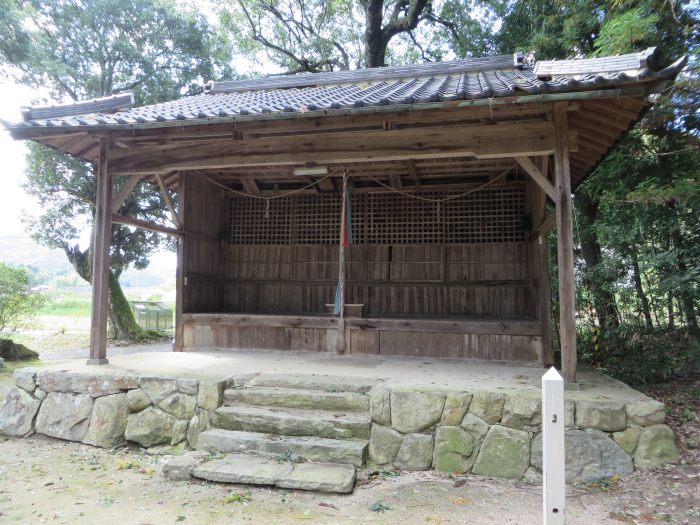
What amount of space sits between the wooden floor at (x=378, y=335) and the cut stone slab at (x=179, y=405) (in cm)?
227

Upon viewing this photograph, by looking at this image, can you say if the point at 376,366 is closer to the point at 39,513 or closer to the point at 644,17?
the point at 39,513

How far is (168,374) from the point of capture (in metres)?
4.91

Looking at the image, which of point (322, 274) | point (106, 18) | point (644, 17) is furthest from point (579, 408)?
point (106, 18)

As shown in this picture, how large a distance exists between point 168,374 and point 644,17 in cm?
817

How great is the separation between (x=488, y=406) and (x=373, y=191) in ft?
16.2

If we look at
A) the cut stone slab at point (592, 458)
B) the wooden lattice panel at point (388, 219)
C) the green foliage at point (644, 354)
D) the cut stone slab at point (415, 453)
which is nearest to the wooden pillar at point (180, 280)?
the wooden lattice panel at point (388, 219)

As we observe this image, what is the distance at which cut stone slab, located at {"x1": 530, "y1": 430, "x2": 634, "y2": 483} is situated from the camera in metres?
3.69

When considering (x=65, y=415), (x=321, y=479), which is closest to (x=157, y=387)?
(x=65, y=415)

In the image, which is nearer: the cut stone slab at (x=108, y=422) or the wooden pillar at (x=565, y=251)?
the wooden pillar at (x=565, y=251)

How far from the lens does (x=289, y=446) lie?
13.0 ft

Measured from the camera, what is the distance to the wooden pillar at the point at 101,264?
17.7ft

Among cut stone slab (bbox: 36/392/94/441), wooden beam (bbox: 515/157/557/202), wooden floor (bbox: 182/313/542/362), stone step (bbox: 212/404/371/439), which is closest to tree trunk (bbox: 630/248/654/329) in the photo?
wooden floor (bbox: 182/313/542/362)

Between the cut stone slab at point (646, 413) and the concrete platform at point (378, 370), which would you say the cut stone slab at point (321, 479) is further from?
the cut stone slab at point (646, 413)

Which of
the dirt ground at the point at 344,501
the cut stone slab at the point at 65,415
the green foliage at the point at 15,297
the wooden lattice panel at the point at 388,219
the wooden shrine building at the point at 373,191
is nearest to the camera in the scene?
the dirt ground at the point at 344,501
